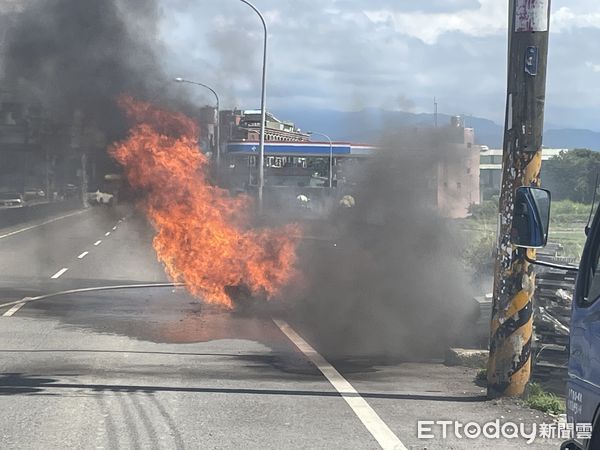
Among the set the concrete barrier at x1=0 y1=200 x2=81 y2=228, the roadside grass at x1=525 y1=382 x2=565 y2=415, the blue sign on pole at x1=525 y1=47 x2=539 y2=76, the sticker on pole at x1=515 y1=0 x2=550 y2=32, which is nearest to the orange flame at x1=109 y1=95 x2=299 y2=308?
the roadside grass at x1=525 y1=382 x2=565 y2=415

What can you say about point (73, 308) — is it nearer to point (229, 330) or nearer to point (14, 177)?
point (229, 330)

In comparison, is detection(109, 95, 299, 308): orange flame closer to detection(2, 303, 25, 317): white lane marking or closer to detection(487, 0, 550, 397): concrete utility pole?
detection(2, 303, 25, 317): white lane marking

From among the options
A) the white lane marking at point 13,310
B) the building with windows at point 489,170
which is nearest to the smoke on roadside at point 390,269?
the building with windows at point 489,170

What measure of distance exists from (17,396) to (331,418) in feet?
9.97

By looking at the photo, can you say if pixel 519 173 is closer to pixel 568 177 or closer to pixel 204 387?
pixel 204 387

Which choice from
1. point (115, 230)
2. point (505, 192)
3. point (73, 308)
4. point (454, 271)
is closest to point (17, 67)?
point (73, 308)

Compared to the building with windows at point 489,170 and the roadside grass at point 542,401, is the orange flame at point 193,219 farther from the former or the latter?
the roadside grass at point 542,401

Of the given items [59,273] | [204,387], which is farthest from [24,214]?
[204,387]

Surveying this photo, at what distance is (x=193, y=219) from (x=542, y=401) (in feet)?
27.8

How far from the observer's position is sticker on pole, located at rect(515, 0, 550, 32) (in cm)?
814

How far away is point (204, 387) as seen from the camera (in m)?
8.49

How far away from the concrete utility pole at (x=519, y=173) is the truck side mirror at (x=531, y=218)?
322cm
